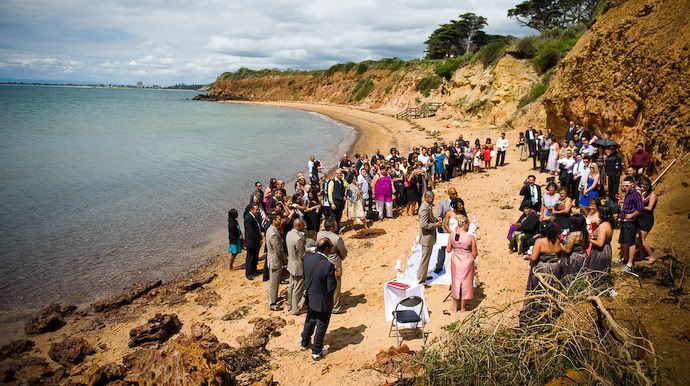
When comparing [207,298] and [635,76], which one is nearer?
[207,298]

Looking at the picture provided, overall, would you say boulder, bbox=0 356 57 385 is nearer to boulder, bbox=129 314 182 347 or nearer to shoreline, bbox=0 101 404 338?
boulder, bbox=129 314 182 347

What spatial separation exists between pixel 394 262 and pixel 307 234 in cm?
259

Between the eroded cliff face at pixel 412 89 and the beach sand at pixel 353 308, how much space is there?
18.0 metres

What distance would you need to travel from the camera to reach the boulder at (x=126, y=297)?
8.80 meters

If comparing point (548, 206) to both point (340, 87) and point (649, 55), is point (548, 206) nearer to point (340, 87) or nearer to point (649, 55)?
point (649, 55)

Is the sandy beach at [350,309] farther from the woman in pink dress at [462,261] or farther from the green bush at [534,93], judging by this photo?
the green bush at [534,93]

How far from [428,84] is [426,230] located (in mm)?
47799

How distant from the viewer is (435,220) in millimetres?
8289

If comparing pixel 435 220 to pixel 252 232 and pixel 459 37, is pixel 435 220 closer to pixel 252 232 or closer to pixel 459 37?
pixel 252 232

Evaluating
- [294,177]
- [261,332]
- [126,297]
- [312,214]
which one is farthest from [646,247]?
[294,177]

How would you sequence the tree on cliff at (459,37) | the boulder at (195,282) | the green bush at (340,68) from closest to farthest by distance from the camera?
the boulder at (195,282), the tree on cliff at (459,37), the green bush at (340,68)

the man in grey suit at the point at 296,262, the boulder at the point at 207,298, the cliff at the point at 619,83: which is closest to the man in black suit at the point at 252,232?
the boulder at the point at 207,298

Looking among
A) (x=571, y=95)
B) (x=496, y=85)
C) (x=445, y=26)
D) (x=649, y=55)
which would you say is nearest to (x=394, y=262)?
(x=649, y=55)

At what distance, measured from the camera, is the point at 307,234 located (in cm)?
798
